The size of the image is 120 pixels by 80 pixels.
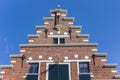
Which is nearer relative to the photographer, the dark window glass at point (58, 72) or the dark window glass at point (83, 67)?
the dark window glass at point (58, 72)

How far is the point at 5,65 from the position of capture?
62.7 feet

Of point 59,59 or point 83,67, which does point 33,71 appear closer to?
point 59,59

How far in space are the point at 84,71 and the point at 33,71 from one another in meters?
3.15

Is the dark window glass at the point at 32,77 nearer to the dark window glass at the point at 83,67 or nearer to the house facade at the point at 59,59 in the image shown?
the house facade at the point at 59,59

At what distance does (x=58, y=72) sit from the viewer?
1906 centimetres

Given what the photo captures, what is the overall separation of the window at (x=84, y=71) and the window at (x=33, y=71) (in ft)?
8.82

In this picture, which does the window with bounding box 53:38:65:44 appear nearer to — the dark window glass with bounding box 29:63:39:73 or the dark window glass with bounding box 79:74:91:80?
the dark window glass with bounding box 29:63:39:73

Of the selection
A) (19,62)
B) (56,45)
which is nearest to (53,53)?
(56,45)

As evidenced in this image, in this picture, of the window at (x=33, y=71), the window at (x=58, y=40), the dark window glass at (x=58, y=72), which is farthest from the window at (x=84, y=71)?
the window at (x=33, y=71)

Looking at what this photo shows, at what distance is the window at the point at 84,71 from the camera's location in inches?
738

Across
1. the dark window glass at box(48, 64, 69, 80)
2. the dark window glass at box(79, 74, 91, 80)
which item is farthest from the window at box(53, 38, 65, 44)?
the dark window glass at box(79, 74, 91, 80)

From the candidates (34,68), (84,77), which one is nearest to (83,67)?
(84,77)

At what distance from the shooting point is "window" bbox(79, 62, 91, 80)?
18750 millimetres

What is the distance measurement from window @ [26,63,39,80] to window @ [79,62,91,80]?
2689mm
